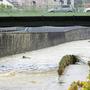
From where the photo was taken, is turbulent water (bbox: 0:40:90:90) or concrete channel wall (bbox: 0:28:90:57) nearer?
turbulent water (bbox: 0:40:90:90)

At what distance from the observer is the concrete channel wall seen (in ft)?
159

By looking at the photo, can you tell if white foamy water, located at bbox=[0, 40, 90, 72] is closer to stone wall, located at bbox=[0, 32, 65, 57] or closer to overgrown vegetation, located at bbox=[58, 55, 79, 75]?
stone wall, located at bbox=[0, 32, 65, 57]

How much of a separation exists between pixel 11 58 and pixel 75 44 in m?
18.4

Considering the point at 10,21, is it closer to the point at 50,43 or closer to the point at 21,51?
the point at 21,51

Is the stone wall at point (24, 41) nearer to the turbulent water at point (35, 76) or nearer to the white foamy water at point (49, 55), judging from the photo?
the white foamy water at point (49, 55)

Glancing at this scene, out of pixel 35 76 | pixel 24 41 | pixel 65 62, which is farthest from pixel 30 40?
pixel 35 76

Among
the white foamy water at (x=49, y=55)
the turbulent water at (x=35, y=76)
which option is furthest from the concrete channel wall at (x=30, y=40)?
the turbulent water at (x=35, y=76)

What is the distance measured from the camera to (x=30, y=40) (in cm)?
5300

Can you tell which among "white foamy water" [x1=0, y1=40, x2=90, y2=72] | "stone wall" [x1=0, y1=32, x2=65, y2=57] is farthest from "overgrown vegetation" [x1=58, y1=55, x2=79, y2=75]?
"stone wall" [x1=0, y1=32, x2=65, y2=57]

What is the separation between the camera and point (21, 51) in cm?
5281

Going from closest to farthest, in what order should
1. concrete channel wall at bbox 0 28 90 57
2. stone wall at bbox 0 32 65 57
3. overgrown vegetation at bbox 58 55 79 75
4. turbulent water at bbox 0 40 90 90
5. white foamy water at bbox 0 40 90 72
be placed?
turbulent water at bbox 0 40 90 90
overgrown vegetation at bbox 58 55 79 75
white foamy water at bbox 0 40 90 72
stone wall at bbox 0 32 65 57
concrete channel wall at bbox 0 28 90 57

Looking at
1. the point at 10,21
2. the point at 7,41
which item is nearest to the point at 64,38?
the point at 7,41

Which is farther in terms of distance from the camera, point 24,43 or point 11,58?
point 24,43

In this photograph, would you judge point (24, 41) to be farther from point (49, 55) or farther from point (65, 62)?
point (65, 62)
